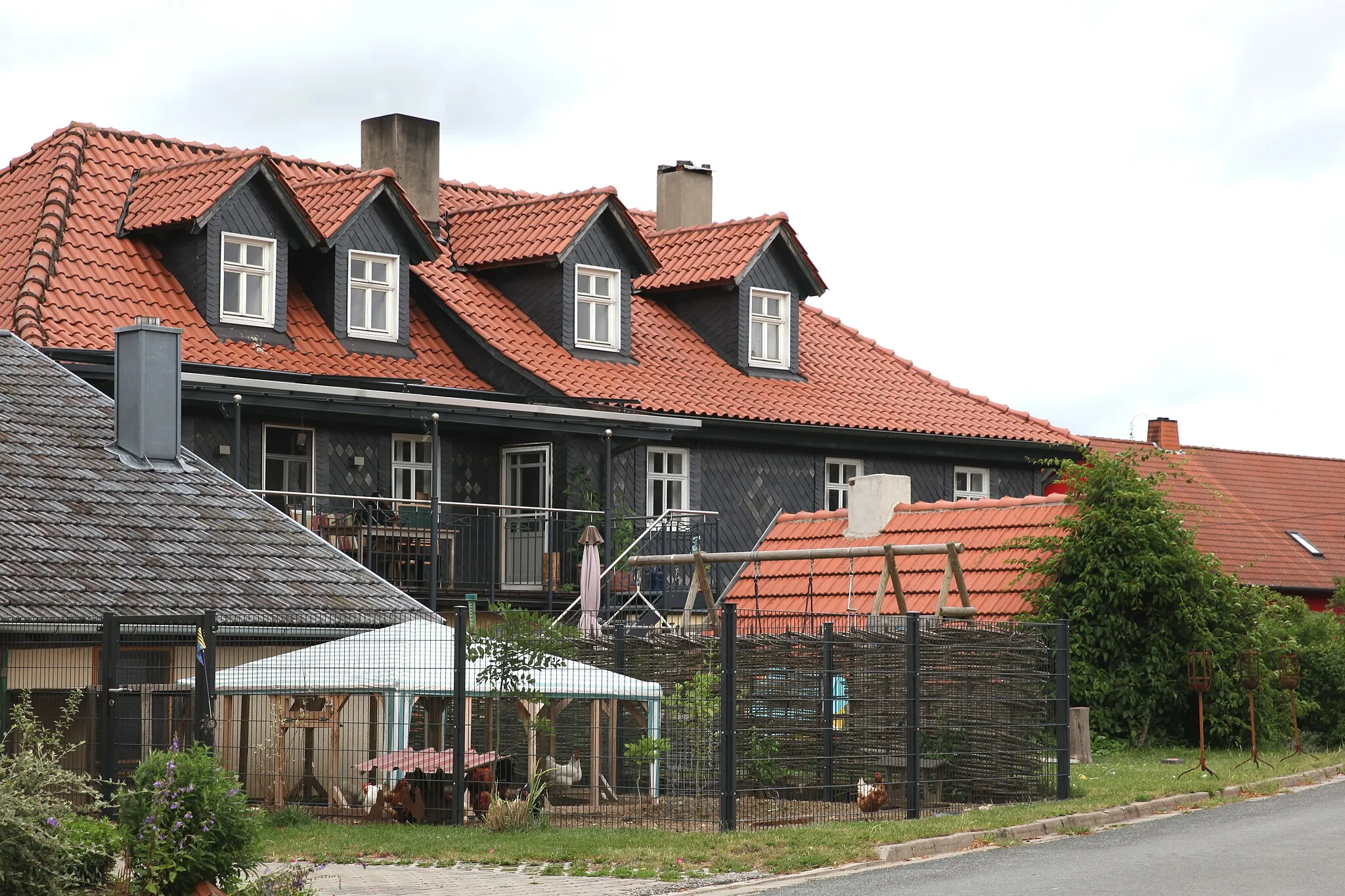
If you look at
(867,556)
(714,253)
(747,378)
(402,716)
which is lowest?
(402,716)

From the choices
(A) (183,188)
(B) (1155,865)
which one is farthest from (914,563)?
(B) (1155,865)

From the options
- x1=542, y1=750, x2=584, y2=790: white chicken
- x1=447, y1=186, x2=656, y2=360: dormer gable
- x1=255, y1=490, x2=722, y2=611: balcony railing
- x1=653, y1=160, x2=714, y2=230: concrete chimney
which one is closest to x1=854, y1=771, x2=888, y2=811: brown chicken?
x1=542, y1=750, x2=584, y2=790: white chicken

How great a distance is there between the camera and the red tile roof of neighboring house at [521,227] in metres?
31.3

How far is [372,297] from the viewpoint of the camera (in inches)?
1164

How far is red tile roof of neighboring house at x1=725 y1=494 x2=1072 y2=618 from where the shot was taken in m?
26.7

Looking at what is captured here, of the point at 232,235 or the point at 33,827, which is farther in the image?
the point at 232,235

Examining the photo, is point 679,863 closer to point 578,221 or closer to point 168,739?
point 168,739

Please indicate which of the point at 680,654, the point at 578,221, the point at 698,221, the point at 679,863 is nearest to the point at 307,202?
the point at 578,221

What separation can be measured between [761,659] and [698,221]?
20.7 meters

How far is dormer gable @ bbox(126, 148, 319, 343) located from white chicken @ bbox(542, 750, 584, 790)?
1128cm

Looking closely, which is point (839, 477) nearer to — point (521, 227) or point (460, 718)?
point (521, 227)

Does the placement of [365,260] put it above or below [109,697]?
above

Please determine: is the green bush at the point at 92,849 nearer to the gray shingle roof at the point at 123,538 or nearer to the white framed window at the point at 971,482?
the gray shingle roof at the point at 123,538

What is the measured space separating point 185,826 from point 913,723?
750 centimetres
